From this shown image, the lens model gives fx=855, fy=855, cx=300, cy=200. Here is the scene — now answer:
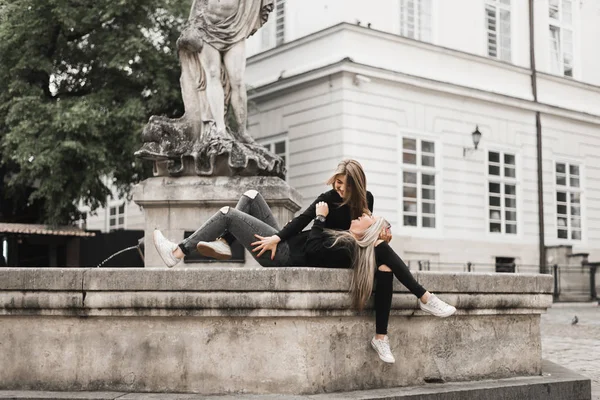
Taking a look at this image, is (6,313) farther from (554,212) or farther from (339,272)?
(554,212)

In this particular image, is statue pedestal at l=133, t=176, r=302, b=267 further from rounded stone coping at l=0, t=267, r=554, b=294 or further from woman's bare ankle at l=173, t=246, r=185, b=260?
rounded stone coping at l=0, t=267, r=554, b=294

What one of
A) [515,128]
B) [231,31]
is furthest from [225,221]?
[515,128]

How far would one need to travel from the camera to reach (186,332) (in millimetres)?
5277

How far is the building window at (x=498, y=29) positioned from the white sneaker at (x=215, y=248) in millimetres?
21825

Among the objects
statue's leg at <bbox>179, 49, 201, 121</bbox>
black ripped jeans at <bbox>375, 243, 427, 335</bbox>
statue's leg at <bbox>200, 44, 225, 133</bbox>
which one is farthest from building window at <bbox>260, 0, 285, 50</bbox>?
black ripped jeans at <bbox>375, 243, 427, 335</bbox>

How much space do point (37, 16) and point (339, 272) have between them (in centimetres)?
1761

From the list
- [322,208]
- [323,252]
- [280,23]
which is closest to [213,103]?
[322,208]

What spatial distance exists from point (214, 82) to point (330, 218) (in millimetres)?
3981

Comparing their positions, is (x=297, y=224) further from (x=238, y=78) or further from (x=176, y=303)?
(x=238, y=78)

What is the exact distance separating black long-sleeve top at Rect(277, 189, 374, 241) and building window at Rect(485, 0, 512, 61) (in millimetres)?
21762

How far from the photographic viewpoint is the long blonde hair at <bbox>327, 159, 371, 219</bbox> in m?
5.91

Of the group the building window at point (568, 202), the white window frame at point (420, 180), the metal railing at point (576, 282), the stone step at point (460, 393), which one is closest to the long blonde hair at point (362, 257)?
the stone step at point (460, 393)

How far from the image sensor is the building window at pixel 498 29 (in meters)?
26.7

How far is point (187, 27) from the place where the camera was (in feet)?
31.7
